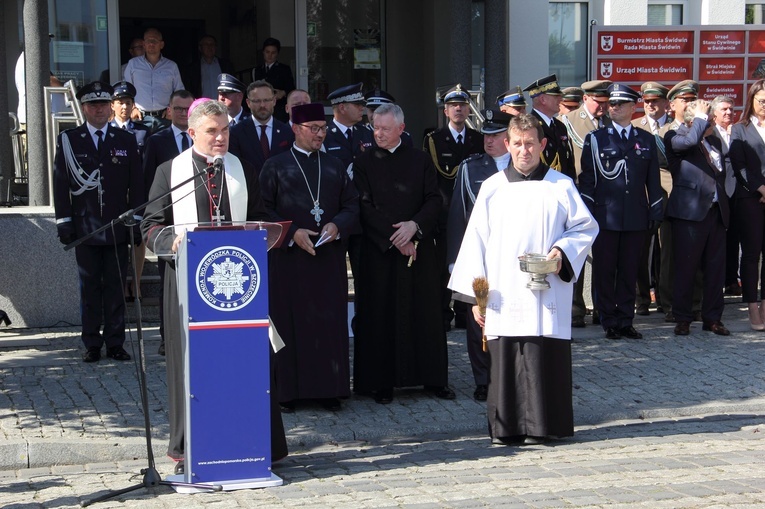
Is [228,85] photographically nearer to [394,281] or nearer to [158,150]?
[158,150]

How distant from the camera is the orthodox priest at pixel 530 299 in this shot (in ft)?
24.8

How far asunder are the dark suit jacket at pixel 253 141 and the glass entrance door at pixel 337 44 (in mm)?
6346

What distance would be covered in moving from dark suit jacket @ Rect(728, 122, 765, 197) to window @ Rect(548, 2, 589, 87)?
17.5 ft

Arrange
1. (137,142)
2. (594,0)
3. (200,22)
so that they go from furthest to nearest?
(200,22)
(594,0)
(137,142)

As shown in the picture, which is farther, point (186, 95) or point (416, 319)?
point (186, 95)

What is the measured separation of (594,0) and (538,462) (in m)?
10.5

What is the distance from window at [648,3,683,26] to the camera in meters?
16.6

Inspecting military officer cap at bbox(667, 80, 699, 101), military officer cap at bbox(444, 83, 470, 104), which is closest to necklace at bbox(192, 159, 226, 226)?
military officer cap at bbox(444, 83, 470, 104)

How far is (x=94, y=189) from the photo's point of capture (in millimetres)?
9930

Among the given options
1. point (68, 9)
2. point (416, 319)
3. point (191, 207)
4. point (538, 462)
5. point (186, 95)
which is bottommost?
point (538, 462)

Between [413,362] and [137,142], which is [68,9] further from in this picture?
[413,362]

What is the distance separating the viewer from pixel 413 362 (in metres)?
8.89

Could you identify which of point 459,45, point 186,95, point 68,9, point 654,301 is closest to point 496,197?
point 186,95

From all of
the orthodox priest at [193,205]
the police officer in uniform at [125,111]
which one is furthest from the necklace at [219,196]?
the police officer in uniform at [125,111]
